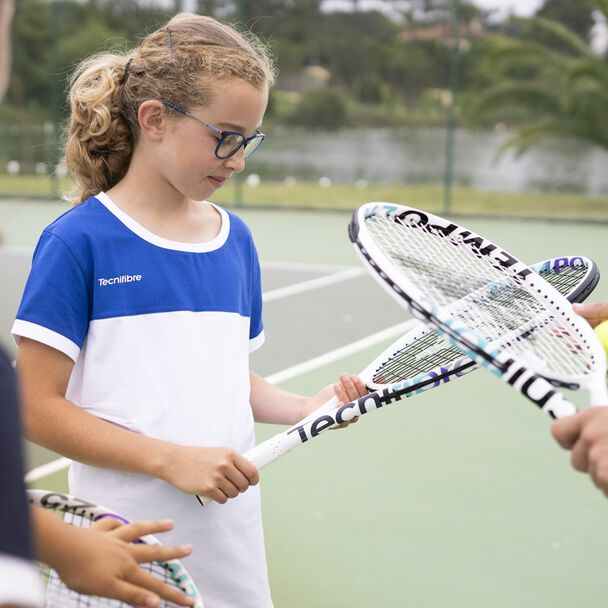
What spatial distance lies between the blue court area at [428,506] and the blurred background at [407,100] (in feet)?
20.0

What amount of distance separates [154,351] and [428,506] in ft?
6.08

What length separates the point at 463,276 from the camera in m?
1.67

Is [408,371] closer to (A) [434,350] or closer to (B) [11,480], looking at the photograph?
(A) [434,350]

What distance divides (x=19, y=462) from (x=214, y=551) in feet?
3.00

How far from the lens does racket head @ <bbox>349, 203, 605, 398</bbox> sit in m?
1.36

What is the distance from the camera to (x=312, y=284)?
699 cm

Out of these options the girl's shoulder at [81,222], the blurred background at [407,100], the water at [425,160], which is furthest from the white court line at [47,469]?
the water at [425,160]

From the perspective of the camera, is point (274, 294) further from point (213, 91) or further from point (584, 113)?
point (584, 113)

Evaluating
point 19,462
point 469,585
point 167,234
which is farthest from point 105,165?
point 469,585

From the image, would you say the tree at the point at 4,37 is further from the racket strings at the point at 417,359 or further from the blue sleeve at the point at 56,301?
the racket strings at the point at 417,359

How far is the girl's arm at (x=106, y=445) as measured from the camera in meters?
1.42

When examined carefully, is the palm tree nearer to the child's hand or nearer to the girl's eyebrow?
the child's hand

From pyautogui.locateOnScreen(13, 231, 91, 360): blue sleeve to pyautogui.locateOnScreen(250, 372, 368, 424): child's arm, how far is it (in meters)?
0.41

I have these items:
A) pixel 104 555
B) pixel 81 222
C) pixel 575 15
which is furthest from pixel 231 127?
pixel 575 15
